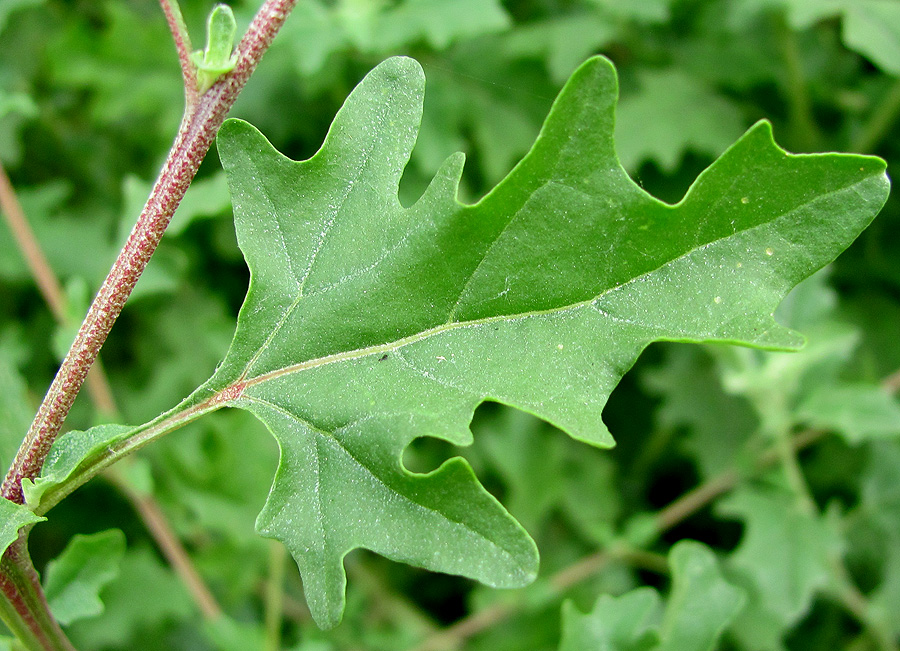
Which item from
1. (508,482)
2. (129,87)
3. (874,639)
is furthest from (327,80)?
(874,639)

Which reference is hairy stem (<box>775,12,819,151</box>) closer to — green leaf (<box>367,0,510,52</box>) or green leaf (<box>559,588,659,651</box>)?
green leaf (<box>367,0,510,52</box>)

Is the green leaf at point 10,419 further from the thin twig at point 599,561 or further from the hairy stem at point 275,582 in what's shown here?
the thin twig at point 599,561

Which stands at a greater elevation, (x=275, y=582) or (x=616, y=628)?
(x=616, y=628)

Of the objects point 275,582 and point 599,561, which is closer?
point 275,582

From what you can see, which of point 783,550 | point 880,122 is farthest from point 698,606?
point 880,122

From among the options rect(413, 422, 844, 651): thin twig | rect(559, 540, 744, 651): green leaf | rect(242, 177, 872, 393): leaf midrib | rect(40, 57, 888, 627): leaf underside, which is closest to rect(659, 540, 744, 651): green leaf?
rect(559, 540, 744, 651): green leaf

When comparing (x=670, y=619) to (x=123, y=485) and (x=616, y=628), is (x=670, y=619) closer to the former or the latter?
(x=616, y=628)
